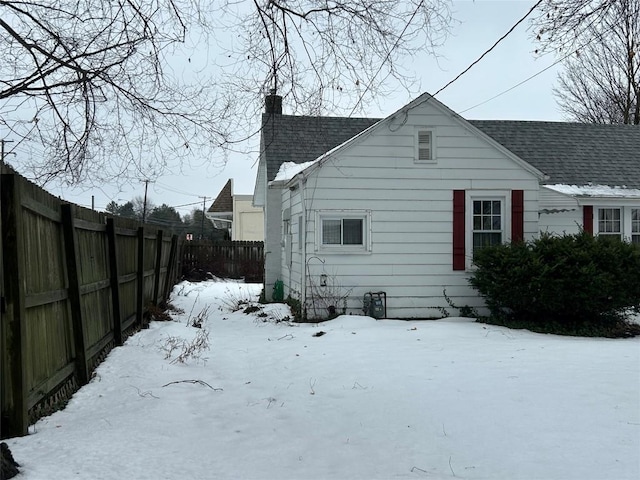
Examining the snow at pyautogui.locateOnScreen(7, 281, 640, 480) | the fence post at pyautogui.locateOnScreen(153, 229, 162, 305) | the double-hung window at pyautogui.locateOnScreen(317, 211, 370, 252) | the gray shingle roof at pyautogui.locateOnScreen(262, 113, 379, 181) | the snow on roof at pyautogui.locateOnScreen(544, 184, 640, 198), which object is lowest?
the snow at pyautogui.locateOnScreen(7, 281, 640, 480)

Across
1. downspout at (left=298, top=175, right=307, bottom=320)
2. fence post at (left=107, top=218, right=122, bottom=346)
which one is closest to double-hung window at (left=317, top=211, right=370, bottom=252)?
downspout at (left=298, top=175, right=307, bottom=320)

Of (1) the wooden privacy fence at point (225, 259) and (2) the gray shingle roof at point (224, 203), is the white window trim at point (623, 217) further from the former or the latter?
(2) the gray shingle roof at point (224, 203)

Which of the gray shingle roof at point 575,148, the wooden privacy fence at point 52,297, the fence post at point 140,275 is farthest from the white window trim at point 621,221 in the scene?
the wooden privacy fence at point 52,297

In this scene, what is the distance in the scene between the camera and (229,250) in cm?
2281

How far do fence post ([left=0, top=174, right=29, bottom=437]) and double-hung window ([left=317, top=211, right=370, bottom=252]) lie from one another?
7.73 metres

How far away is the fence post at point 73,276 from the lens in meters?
5.26

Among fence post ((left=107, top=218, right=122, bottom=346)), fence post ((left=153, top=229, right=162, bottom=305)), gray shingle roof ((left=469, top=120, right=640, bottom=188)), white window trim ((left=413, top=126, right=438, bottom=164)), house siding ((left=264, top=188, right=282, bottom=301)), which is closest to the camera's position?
fence post ((left=107, top=218, right=122, bottom=346))

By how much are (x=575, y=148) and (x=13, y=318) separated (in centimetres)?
1535

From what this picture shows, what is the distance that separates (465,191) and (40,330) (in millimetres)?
9002

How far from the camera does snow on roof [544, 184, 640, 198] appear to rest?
13398mm

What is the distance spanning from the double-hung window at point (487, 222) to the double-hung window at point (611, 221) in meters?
3.92

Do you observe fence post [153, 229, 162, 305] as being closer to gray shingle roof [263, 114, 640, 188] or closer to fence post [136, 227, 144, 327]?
fence post [136, 227, 144, 327]

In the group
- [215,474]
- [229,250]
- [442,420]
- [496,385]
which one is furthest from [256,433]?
[229,250]

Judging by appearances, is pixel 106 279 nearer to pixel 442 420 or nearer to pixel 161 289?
pixel 442 420
